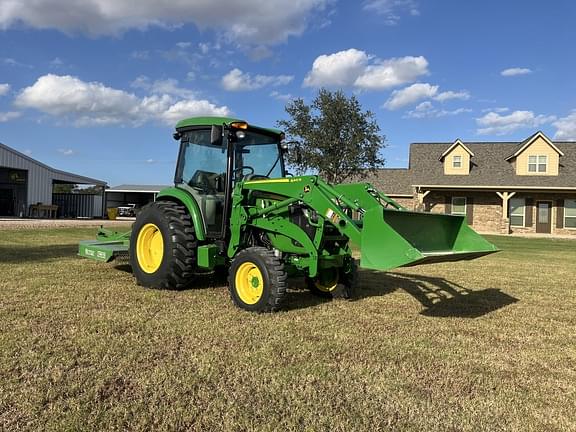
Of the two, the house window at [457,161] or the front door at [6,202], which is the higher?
the house window at [457,161]

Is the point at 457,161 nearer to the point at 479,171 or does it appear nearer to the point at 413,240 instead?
the point at 479,171

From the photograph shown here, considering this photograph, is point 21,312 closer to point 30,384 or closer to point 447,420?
point 30,384

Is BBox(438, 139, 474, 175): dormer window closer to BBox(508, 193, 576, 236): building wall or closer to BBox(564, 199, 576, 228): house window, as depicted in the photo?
BBox(508, 193, 576, 236): building wall

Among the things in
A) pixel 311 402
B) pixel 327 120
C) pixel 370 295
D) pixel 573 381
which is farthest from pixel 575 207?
pixel 311 402

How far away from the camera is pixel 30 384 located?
3.36 m

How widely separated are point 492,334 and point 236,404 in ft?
10.5

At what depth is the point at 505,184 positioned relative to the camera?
88.1 feet

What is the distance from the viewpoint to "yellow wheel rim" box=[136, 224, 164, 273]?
7.12 meters

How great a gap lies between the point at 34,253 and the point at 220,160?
6.51 metres

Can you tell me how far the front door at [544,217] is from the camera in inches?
1061

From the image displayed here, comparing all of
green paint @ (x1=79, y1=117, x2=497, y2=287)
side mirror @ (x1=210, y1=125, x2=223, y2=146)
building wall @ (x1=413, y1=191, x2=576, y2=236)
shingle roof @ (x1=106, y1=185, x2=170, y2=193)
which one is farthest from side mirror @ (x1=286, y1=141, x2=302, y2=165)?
shingle roof @ (x1=106, y1=185, x2=170, y2=193)

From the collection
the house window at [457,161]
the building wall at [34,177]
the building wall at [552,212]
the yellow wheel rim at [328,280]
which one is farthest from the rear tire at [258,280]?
the building wall at [34,177]

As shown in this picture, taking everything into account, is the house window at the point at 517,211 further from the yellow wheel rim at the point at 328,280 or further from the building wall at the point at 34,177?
the building wall at the point at 34,177

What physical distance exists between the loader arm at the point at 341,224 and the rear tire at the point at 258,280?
49 centimetres
